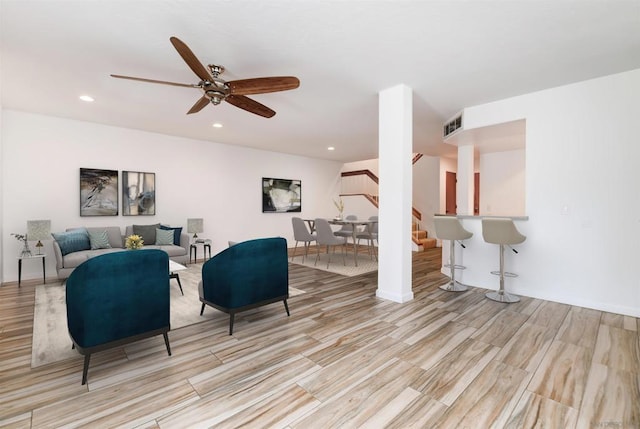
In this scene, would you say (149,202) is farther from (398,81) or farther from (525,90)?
(525,90)

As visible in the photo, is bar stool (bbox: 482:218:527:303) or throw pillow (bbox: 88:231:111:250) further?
throw pillow (bbox: 88:231:111:250)

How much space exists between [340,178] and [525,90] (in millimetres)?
6673

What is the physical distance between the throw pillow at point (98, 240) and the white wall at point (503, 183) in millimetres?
7393

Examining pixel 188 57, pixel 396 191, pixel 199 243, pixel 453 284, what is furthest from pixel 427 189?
pixel 188 57

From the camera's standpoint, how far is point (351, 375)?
213 cm

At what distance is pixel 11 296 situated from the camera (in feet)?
13.1

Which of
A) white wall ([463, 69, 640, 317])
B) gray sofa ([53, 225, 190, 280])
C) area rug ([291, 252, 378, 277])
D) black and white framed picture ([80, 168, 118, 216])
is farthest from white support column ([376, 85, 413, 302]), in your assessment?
black and white framed picture ([80, 168, 118, 216])

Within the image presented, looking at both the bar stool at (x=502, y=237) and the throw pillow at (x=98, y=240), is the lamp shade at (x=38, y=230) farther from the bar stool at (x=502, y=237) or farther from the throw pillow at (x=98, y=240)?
the bar stool at (x=502, y=237)

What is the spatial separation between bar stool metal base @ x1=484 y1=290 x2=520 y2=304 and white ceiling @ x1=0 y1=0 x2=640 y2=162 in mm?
2714

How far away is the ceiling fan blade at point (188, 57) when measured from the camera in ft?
6.97

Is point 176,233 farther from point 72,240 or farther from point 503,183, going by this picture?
point 503,183

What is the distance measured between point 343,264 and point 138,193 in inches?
175

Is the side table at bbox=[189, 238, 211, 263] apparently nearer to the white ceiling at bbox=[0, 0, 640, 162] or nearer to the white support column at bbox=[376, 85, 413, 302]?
the white ceiling at bbox=[0, 0, 640, 162]

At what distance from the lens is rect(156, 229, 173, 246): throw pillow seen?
562cm
